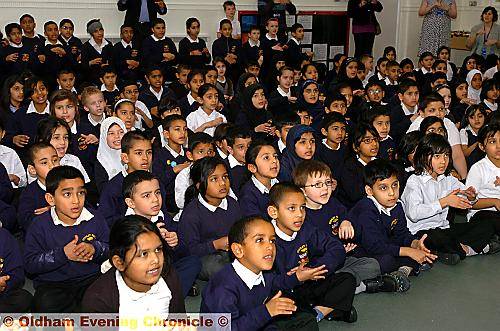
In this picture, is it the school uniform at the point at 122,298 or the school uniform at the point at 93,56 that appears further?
the school uniform at the point at 93,56

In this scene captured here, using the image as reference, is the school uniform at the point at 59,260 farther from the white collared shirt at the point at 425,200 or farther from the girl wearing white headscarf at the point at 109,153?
the white collared shirt at the point at 425,200

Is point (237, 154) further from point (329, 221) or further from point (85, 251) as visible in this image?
point (85, 251)

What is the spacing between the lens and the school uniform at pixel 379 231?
115 inches

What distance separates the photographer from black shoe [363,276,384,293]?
9.48 ft

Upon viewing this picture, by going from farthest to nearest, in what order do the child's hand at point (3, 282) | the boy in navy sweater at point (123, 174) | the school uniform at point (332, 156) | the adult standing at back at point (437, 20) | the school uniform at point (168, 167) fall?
the adult standing at back at point (437, 20)
the school uniform at point (332, 156)
the school uniform at point (168, 167)
the boy in navy sweater at point (123, 174)
the child's hand at point (3, 282)

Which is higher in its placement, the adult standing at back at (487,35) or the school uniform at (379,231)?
the adult standing at back at (487,35)

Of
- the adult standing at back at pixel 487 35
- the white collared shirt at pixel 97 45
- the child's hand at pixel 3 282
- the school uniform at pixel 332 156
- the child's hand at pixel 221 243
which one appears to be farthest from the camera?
the adult standing at back at pixel 487 35

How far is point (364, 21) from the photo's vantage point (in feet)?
25.4

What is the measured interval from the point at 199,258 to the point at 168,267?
623mm

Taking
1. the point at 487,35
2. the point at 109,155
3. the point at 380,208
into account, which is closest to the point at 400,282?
the point at 380,208

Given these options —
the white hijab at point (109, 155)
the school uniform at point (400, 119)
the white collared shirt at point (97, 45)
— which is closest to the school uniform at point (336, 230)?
the white hijab at point (109, 155)

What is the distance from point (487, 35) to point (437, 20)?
0.64 m

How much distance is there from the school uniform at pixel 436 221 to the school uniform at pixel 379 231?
0.68 ft

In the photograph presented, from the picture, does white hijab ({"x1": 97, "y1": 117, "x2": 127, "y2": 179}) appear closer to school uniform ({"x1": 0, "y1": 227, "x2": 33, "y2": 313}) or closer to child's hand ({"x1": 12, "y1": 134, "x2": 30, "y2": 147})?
child's hand ({"x1": 12, "y1": 134, "x2": 30, "y2": 147})
